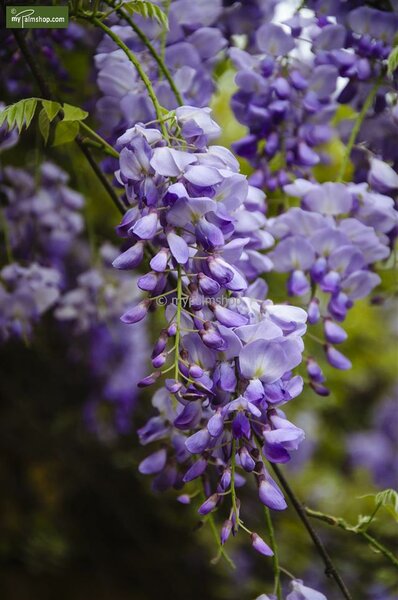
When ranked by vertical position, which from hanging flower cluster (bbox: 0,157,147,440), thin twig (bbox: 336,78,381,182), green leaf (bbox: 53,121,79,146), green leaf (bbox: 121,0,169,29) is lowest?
hanging flower cluster (bbox: 0,157,147,440)

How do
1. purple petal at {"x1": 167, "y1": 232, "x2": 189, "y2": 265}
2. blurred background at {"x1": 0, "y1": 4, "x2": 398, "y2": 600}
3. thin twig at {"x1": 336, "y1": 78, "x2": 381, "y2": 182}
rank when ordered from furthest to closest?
blurred background at {"x1": 0, "y1": 4, "x2": 398, "y2": 600} → thin twig at {"x1": 336, "y1": 78, "x2": 381, "y2": 182} → purple petal at {"x1": 167, "y1": 232, "x2": 189, "y2": 265}

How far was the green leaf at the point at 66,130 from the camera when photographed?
844mm

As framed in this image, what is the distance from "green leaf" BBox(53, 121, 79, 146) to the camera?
2.77ft

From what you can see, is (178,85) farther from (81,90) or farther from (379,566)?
(379,566)

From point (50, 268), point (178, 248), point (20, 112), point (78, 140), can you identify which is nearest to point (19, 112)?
point (20, 112)

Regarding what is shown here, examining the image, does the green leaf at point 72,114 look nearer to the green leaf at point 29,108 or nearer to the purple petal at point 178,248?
the green leaf at point 29,108

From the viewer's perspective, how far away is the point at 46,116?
0.83 m

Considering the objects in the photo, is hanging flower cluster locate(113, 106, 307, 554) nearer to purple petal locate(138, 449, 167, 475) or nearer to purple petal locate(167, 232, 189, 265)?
purple petal locate(167, 232, 189, 265)

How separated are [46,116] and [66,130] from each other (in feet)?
0.10

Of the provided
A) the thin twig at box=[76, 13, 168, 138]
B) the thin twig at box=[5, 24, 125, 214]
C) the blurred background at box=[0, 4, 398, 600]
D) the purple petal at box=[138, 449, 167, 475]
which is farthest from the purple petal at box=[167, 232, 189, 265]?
the blurred background at box=[0, 4, 398, 600]

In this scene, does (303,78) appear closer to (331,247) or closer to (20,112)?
(331,247)

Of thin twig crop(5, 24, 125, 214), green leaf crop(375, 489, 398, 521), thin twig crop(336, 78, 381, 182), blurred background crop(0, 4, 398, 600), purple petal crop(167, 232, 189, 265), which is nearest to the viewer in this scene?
purple petal crop(167, 232, 189, 265)

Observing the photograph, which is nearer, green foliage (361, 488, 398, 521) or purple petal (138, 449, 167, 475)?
green foliage (361, 488, 398, 521)

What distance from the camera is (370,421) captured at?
8.05 ft
